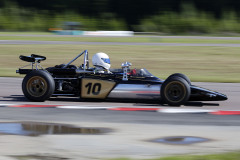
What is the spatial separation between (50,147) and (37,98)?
3.75 m

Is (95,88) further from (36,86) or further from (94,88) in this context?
(36,86)

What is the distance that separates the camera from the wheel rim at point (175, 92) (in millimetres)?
9125

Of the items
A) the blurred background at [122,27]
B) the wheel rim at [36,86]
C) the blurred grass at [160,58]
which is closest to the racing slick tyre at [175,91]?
the wheel rim at [36,86]

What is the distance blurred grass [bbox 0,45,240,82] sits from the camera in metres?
17.0

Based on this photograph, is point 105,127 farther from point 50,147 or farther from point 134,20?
point 134,20

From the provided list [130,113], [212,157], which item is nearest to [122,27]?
[130,113]

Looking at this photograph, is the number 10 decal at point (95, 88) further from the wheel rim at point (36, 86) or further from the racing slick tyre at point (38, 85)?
the wheel rim at point (36, 86)

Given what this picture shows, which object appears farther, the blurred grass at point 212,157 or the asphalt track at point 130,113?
the asphalt track at point 130,113

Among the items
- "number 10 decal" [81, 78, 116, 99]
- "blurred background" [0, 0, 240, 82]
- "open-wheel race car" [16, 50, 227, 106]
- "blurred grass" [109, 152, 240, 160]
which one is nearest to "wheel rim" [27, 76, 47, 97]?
"open-wheel race car" [16, 50, 227, 106]

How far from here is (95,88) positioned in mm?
9570

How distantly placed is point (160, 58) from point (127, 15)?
34.5 meters

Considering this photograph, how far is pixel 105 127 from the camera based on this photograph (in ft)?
24.1

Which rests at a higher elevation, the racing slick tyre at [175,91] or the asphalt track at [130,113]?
the racing slick tyre at [175,91]

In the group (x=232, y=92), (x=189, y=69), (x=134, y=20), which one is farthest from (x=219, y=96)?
(x=134, y=20)
